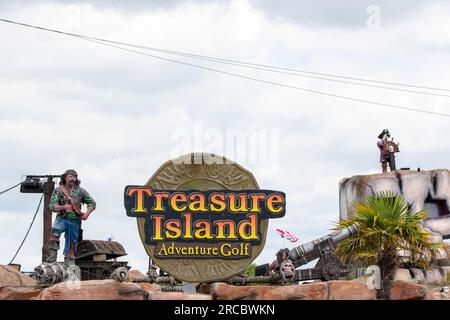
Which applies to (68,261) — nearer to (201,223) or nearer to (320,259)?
(201,223)

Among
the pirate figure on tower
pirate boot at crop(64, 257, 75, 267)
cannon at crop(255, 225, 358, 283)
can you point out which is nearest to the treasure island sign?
the pirate figure on tower

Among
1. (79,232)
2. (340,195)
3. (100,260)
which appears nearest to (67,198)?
(79,232)

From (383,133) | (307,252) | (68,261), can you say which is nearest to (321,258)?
(307,252)

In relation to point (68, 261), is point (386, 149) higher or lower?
higher

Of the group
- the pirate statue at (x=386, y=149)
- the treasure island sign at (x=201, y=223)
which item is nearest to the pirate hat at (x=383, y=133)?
the pirate statue at (x=386, y=149)

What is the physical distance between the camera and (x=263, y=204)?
1892 centimetres

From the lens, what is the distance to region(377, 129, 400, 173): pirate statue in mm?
39469

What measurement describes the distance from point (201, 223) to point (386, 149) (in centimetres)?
2260

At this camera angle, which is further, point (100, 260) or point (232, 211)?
point (100, 260)

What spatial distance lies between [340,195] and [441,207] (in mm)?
4917

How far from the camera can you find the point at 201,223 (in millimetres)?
18875

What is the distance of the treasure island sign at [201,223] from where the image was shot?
61.8 feet

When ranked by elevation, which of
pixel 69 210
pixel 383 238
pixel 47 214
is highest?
pixel 47 214
